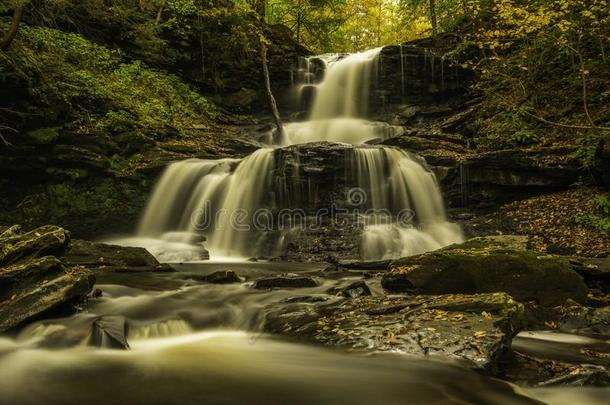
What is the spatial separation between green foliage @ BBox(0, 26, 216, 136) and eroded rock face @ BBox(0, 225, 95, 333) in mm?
6365

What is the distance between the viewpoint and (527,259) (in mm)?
6312

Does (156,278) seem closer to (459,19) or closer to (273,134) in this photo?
(273,134)

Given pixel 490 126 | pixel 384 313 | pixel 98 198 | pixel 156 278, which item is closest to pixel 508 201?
pixel 490 126

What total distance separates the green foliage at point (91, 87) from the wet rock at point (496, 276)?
9771 mm

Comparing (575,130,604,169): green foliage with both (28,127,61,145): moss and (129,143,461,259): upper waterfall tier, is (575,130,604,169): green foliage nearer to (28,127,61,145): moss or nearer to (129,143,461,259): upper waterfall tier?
(129,143,461,259): upper waterfall tier

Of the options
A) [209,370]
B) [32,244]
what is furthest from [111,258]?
[209,370]

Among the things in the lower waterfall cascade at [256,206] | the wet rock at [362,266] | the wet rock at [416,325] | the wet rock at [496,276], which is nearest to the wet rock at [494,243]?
the wet rock at [496,276]

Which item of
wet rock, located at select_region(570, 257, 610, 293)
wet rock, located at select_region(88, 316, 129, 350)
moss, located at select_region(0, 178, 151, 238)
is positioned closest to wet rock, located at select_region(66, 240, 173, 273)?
moss, located at select_region(0, 178, 151, 238)

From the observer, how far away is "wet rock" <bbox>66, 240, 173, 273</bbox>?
26.7ft

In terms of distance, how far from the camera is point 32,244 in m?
6.11

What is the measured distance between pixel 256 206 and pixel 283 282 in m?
5.13

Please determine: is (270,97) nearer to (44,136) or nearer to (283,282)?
(44,136)

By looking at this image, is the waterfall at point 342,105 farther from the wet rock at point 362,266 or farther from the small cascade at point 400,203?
the wet rock at point 362,266

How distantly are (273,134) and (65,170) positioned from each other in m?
8.01
